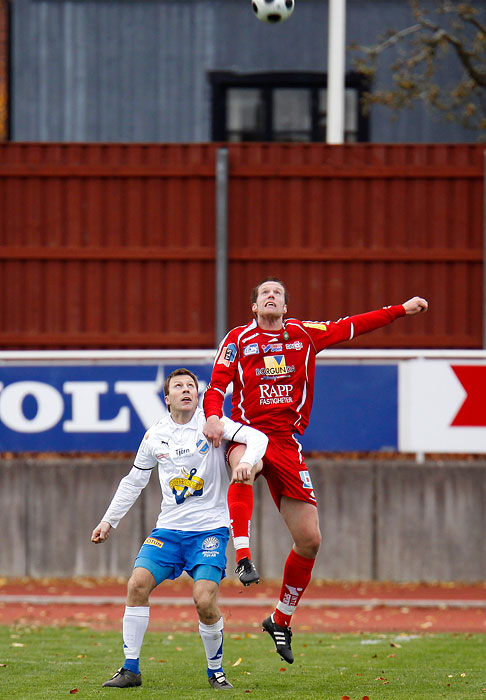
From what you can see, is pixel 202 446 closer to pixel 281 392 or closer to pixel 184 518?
pixel 184 518

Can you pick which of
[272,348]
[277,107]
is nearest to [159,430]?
[272,348]

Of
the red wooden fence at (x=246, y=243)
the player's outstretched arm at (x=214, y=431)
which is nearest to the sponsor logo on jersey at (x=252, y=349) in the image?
the player's outstretched arm at (x=214, y=431)

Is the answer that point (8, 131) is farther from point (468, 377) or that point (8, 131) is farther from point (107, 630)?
point (107, 630)

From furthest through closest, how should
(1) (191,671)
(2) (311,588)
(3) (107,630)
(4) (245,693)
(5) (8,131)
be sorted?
1. (5) (8,131)
2. (2) (311,588)
3. (3) (107,630)
4. (1) (191,671)
5. (4) (245,693)

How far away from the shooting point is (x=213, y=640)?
6863 millimetres

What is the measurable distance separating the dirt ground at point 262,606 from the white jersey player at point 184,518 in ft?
9.71

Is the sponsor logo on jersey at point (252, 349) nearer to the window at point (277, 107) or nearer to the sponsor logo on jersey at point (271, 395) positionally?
the sponsor logo on jersey at point (271, 395)

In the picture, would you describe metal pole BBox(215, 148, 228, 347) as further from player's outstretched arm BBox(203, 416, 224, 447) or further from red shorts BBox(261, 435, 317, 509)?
player's outstretched arm BBox(203, 416, 224, 447)

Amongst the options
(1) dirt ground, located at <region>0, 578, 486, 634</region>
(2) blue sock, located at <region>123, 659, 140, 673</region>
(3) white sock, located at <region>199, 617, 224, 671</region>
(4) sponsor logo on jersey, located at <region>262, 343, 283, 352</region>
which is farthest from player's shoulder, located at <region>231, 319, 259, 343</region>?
(1) dirt ground, located at <region>0, 578, 486, 634</region>

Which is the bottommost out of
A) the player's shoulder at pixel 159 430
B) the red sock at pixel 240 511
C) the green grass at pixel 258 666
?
the green grass at pixel 258 666

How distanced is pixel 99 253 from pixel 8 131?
7.44m

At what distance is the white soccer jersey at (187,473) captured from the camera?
275 inches

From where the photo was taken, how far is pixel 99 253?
1394 cm

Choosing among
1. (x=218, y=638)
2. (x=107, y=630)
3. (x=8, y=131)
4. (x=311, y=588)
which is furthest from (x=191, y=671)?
(x=8, y=131)
